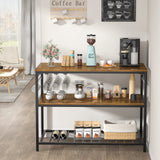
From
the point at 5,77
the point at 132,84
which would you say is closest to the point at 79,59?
the point at 132,84

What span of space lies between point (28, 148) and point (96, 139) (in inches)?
31.5

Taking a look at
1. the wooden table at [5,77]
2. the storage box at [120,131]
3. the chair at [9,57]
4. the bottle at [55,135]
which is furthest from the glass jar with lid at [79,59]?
the chair at [9,57]

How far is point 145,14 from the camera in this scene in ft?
13.6

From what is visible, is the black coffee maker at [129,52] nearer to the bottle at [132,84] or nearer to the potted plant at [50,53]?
the bottle at [132,84]

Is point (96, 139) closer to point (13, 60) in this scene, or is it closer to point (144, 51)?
point (144, 51)

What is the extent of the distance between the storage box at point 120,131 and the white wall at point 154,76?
0.76 ft

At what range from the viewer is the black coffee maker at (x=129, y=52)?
399 centimetres

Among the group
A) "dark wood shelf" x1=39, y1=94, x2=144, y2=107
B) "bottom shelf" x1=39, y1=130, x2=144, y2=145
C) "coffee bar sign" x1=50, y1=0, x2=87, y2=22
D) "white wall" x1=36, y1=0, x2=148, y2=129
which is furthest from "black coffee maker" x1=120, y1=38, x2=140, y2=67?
"bottom shelf" x1=39, y1=130, x2=144, y2=145

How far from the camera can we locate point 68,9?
4.19m

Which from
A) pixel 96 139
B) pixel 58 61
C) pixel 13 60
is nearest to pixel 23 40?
pixel 13 60

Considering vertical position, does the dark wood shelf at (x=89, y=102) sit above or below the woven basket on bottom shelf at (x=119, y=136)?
above

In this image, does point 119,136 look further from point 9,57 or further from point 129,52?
point 9,57

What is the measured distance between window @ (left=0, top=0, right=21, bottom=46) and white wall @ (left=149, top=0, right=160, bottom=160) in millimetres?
6211

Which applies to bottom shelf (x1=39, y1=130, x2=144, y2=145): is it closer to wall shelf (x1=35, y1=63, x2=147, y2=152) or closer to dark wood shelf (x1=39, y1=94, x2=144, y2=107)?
wall shelf (x1=35, y1=63, x2=147, y2=152)
